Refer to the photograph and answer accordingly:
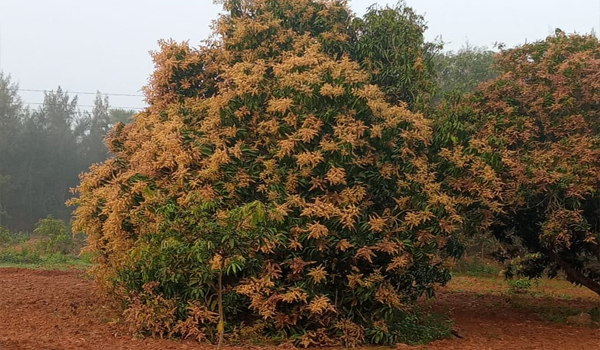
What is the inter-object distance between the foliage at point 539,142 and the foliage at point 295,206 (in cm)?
57

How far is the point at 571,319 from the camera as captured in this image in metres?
9.83

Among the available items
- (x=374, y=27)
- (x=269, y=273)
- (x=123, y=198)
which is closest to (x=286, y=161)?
(x=269, y=273)

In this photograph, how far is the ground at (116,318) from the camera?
6.73 metres

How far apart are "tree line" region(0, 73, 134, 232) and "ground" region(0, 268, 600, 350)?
19856mm

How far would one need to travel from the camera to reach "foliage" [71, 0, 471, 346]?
6.78 m

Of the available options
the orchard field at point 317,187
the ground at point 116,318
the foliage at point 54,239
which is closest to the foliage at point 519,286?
the ground at point 116,318

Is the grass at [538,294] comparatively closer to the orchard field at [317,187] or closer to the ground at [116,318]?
the ground at [116,318]

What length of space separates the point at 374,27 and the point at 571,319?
582 centimetres

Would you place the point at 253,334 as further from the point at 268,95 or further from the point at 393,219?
the point at 268,95

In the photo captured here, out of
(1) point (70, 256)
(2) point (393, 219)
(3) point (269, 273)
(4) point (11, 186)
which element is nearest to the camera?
(3) point (269, 273)

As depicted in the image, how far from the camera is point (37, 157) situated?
109ft

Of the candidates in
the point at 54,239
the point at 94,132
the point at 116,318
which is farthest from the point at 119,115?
the point at 116,318

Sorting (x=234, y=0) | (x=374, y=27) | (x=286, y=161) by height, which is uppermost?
(x=234, y=0)

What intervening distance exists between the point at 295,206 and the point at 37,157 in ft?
98.9
